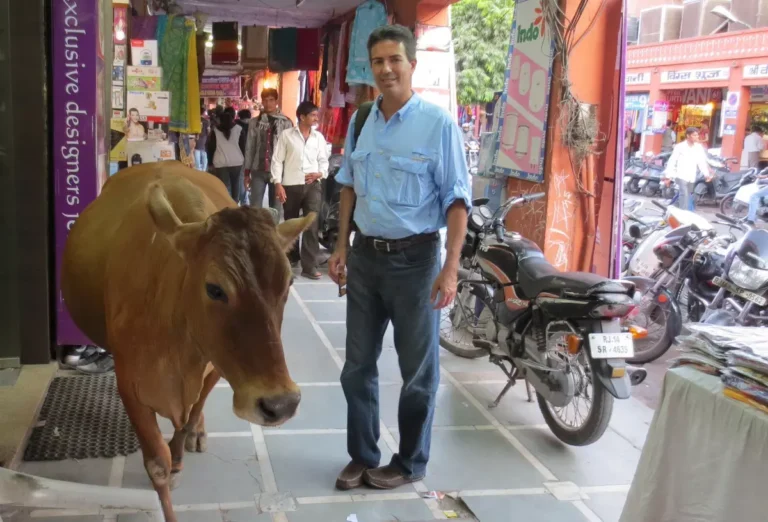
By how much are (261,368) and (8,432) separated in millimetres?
2168

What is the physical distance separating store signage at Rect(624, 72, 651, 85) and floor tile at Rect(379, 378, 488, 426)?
19030mm

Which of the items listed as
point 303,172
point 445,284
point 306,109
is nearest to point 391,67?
point 445,284

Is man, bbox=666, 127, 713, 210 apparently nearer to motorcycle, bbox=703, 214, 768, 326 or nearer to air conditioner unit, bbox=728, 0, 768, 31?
air conditioner unit, bbox=728, 0, 768, 31

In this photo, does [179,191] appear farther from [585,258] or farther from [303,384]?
[585,258]

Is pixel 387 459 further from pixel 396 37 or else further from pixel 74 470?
pixel 396 37

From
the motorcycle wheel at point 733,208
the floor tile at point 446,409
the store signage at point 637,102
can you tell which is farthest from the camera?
the store signage at point 637,102

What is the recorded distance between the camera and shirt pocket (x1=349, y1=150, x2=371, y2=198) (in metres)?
2.99

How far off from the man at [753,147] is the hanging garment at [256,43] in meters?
12.9

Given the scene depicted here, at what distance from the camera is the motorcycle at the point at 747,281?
465 centimetres

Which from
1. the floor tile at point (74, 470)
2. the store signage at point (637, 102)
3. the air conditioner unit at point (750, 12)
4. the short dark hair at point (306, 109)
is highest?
the air conditioner unit at point (750, 12)

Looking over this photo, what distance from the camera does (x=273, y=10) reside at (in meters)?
9.20

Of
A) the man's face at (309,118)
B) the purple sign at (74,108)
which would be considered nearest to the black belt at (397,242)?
the purple sign at (74,108)

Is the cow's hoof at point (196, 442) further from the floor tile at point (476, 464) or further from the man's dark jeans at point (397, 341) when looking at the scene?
the floor tile at point (476, 464)

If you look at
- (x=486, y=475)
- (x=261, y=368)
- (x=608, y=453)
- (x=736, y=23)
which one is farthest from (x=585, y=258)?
(x=736, y=23)
